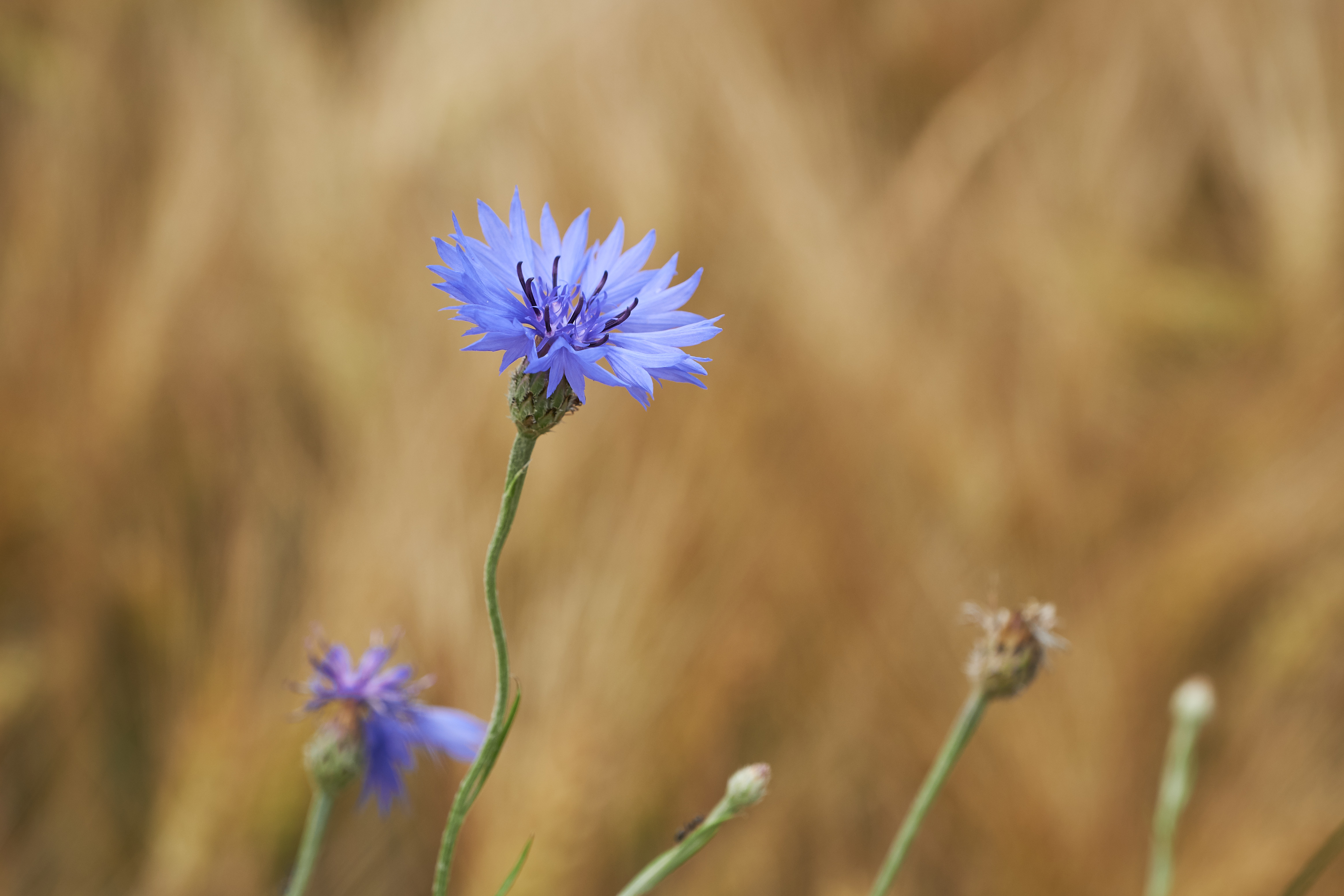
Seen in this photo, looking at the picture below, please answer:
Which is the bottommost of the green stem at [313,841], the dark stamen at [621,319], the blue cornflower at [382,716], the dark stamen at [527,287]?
the green stem at [313,841]

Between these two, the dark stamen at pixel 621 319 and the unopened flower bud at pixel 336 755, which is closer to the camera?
the dark stamen at pixel 621 319

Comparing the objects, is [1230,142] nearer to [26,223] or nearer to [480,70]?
[480,70]

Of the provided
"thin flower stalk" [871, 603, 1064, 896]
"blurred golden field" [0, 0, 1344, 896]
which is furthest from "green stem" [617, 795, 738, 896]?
"blurred golden field" [0, 0, 1344, 896]

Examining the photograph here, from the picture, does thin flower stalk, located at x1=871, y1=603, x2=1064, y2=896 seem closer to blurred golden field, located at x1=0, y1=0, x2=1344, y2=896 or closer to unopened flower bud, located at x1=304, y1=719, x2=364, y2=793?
unopened flower bud, located at x1=304, y1=719, x2=364, y2=793

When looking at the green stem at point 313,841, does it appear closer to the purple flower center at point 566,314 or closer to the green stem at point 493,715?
the green stem at point 493,715

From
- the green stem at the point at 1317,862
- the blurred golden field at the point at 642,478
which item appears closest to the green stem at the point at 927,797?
the green stem at the point at 1317,862

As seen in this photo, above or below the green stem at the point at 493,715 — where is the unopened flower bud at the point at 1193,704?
above
